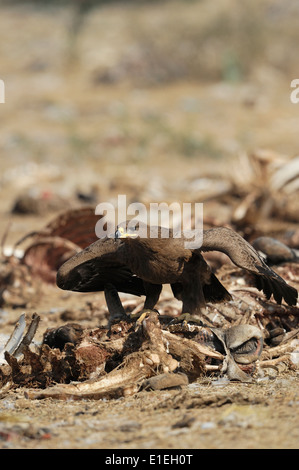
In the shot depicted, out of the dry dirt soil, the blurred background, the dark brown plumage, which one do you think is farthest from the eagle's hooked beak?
the blurred background

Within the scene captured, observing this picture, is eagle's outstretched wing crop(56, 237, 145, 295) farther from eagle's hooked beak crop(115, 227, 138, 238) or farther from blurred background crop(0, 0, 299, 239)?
blurred background crop(0, 0, 299, 239)

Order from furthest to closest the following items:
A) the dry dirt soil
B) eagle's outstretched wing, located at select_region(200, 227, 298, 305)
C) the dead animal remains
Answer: eagle's outstretched wing, located at select_region(200, 227, 298, 305) → the dead animal remains → the dry dirt soil

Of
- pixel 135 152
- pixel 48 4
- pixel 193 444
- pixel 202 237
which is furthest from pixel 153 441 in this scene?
pixel 48 4

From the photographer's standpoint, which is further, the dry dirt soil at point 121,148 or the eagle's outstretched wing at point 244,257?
the eagle's outstretched wing at point 244,257

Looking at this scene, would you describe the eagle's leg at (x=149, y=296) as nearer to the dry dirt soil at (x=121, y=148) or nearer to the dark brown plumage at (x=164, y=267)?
the dark brown plumage at (x=164, y=267)

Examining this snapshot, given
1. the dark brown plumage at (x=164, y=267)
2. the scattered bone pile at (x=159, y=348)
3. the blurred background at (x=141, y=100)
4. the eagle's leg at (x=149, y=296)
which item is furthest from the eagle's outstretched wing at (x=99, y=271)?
the blurred background at (x=141, y=100)

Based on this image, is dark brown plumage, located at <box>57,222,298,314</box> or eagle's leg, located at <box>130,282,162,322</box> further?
eagle's leg, located at <box>130,282,162,322</box>

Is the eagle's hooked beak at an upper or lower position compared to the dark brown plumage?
upper
